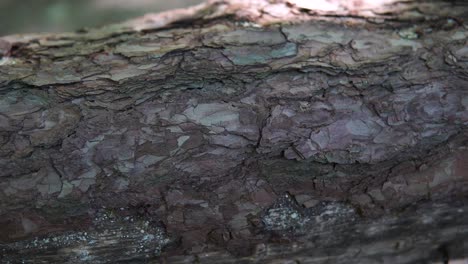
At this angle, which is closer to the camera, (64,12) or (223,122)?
Answer: (223,122)

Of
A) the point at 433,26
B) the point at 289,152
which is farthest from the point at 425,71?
the point at 289,152

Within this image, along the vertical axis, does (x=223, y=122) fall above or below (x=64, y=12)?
below

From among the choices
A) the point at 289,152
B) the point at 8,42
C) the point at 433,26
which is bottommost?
the point at 289,152

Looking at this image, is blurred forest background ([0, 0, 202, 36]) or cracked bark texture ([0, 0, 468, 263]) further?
blurred forest background ([0, 0, 202, 36])

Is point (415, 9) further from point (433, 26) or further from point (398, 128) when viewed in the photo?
point (398, 128)
